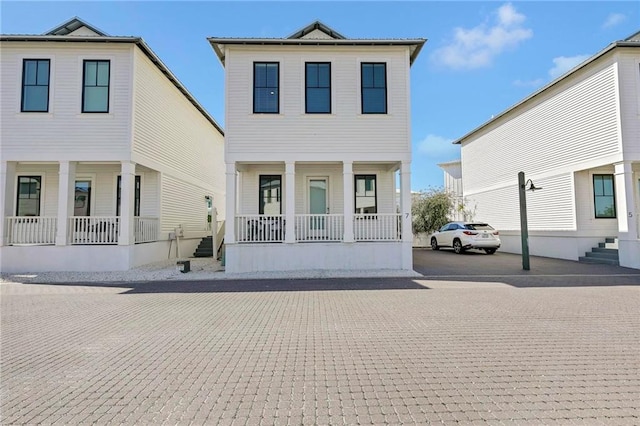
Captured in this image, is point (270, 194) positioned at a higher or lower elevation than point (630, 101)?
lower

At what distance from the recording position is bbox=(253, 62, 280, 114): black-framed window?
11.6 metres

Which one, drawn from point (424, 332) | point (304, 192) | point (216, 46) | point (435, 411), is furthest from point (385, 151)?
point (435, 411)

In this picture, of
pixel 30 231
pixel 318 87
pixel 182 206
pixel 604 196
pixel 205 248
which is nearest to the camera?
pixel 30 231

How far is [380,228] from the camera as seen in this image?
1160 centimetres

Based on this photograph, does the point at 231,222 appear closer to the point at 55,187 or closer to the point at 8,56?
the point at 55,187

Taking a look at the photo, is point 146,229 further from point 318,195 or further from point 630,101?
point 630,101

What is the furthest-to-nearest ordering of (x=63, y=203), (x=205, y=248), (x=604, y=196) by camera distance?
1. (x=205, y=248)
2. (x=604, y=196)
3. (x=63, y=203)

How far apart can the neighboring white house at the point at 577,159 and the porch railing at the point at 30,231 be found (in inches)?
753

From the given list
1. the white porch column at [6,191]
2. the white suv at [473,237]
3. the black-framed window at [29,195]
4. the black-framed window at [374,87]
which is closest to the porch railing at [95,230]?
the white porch column at [6,191]

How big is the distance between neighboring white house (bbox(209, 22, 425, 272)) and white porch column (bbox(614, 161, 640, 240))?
7.17m

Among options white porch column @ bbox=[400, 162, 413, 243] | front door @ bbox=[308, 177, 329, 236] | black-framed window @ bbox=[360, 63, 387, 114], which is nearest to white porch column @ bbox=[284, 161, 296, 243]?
front door @ bbox=[308, 177, 329, 236]

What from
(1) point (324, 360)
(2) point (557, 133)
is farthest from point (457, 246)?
(1) point (324, 360)

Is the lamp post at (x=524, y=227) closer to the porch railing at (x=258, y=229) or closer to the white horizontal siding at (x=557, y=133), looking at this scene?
the white horizontal siding at (x=557, y=133)

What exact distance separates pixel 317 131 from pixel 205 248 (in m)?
9.01
